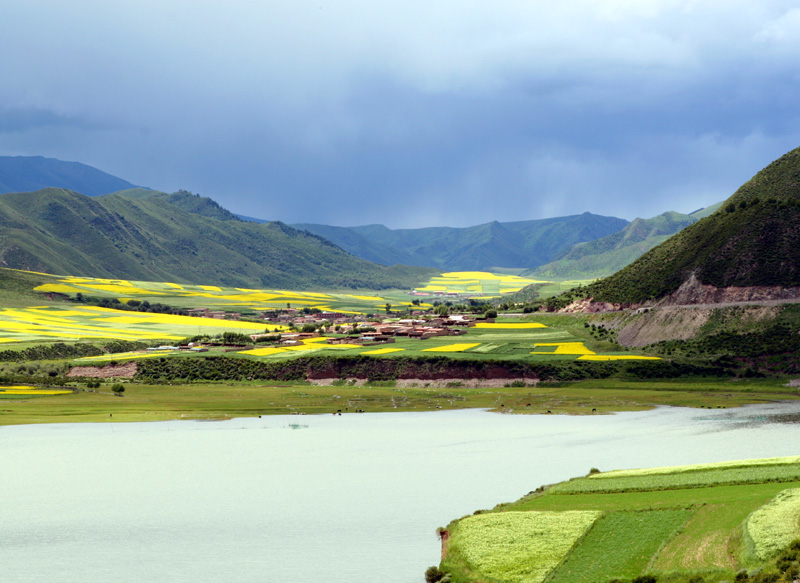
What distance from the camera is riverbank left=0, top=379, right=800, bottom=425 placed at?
250 feet

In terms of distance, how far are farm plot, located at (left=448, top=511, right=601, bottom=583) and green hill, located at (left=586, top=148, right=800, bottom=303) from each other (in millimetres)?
85226

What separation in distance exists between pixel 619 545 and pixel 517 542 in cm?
385

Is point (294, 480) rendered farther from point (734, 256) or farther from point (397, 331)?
point (734, 256)

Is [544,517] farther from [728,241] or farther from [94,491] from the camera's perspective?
[728,241]

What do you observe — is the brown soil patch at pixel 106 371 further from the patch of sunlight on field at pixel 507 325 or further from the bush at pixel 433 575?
the bush at pixel 433 575

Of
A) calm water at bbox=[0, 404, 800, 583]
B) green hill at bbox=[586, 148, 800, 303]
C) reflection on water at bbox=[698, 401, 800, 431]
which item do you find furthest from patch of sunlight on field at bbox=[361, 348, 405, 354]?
reflection on water at bbox=[698, 401, 800, 431]

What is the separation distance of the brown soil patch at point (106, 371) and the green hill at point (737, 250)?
6895cm

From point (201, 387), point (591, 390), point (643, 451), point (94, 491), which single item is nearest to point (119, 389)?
point (201, 387)

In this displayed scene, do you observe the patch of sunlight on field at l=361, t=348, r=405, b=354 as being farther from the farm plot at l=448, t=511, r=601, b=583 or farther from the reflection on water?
the farm plot at l=448, t=511, r=601, b=583

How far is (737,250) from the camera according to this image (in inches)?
4552

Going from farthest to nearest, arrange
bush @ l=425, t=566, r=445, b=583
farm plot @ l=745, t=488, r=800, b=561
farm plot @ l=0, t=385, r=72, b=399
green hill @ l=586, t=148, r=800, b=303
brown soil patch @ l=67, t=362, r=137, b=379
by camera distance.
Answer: green hill @ l=586, t=148, r=800, b=303
brown soil patch @ l=67, t=362, r=137, b=379
farm plot @ l=0, t=385, r=72, b=399
bush @ l=425, t=566, r=445, b=583
farm plot @ l=745, t=488, r=800, b=561

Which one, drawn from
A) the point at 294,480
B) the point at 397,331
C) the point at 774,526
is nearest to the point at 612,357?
the point at 397,331

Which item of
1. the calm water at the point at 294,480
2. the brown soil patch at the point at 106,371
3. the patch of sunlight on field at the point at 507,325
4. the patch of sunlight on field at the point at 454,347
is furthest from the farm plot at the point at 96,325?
the calm water at the point at 294,480

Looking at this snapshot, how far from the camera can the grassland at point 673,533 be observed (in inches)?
991
